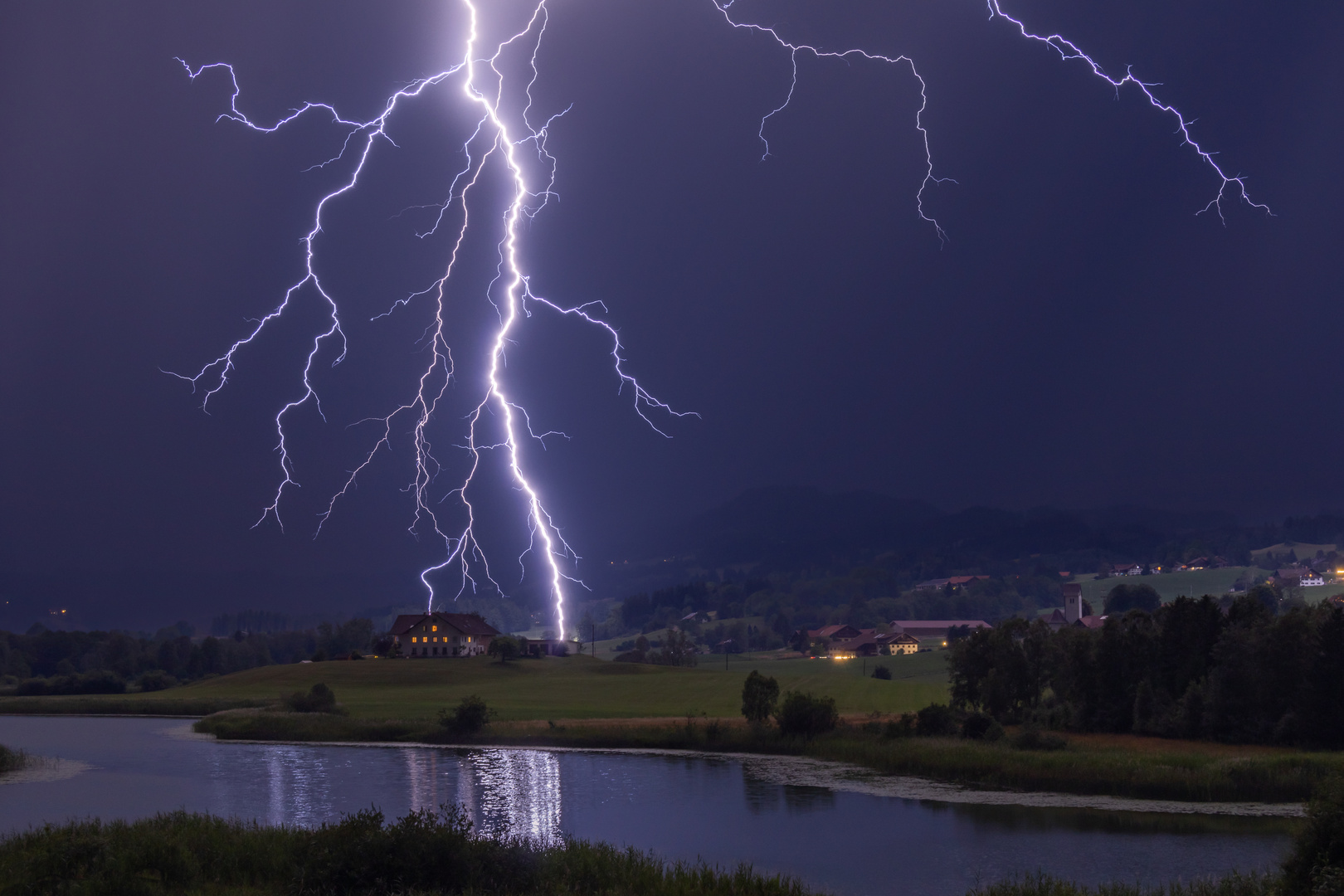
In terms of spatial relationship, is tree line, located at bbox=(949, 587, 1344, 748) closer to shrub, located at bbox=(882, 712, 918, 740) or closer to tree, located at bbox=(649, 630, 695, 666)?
shrub, located at bbox=(882, 712, 918, 740)

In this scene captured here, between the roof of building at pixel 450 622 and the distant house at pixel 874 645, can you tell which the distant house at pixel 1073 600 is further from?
the roof of building at pixel 450 622

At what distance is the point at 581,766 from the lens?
40000 millimetres

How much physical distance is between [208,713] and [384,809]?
41.8 m

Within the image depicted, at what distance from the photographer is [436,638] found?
96.1m

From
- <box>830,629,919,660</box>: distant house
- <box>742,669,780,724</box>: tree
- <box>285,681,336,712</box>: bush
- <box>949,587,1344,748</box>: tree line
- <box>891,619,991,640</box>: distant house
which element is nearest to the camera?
<box>949,587,1344,748</box>: tree line

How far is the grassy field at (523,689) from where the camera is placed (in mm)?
57625

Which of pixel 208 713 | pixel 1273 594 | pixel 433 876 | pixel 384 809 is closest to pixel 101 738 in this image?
pixel 208 713

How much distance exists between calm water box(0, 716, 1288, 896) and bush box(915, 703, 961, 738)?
814 cm

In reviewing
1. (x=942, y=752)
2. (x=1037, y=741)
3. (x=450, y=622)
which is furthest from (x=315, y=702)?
(x=450, y=622)

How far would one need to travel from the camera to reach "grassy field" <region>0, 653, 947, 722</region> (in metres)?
57.6

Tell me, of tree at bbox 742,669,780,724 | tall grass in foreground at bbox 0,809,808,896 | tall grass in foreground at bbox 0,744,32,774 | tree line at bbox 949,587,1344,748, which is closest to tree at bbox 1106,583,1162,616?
tree line at bbox 949,587,1344,748

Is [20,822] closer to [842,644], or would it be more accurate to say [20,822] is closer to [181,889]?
[181,889]

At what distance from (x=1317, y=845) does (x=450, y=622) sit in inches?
3423

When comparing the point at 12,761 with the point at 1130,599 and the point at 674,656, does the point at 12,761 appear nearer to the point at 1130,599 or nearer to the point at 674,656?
the point at 674,656
